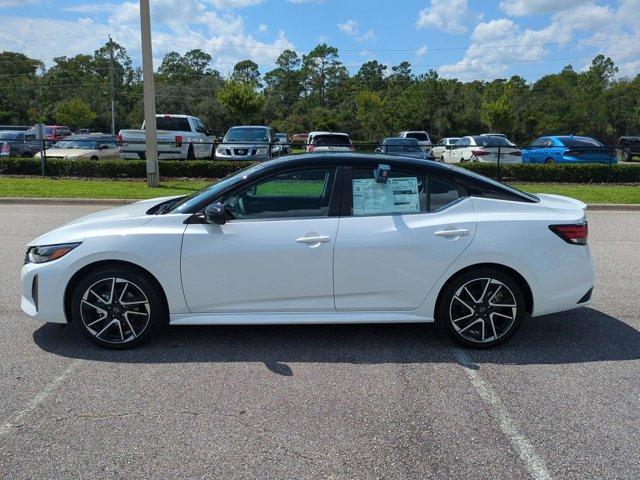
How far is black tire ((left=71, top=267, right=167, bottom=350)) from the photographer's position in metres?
4.41

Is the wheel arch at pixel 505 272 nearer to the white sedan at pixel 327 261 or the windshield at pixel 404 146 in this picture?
the white sedan at pixel 327 261

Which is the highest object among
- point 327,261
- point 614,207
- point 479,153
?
point 479,153

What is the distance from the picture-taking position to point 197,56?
398 feet

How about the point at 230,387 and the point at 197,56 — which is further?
the point at 197,56

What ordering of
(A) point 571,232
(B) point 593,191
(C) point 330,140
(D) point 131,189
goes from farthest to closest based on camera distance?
(C) point 330,140, (B) point 593,191, (D) point 131,189, (A) point 571,232

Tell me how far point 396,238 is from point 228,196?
140 centimetres

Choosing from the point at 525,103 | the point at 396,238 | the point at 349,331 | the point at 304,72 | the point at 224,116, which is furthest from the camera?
the point at 304,72

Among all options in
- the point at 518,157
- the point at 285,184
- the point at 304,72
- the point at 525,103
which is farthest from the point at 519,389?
the point at 304,72

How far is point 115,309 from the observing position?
445 centimetres

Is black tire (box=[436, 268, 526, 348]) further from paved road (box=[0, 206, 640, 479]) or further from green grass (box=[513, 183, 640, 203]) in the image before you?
green grass (box=[513, 183, 640, 203])

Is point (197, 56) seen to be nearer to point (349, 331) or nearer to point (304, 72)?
point (304, 72)

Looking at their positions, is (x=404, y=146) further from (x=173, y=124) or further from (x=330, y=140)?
(x=173, y=124)

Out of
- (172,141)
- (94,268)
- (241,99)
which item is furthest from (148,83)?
(241,99)

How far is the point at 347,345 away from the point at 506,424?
159 cm
